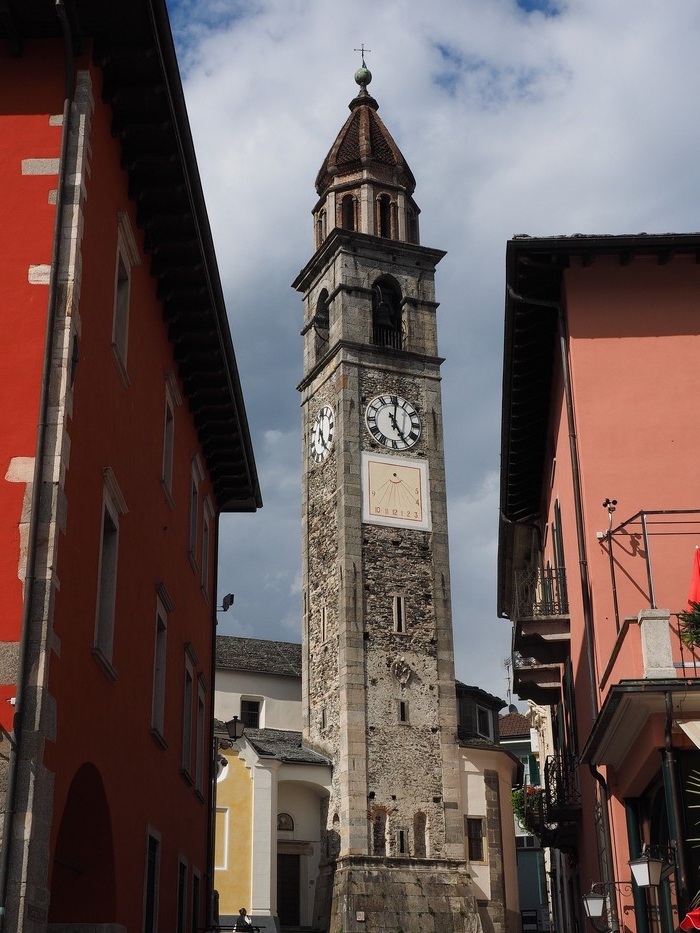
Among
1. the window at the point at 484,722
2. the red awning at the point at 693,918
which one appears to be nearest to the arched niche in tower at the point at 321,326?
the window at the point at 484,722

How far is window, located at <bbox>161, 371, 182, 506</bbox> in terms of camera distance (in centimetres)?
1478

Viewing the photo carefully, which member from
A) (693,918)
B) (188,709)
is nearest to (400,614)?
(188,709)

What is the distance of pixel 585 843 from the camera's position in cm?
1644

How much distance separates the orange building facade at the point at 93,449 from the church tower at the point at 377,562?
2453 cm

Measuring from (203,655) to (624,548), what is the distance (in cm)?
758

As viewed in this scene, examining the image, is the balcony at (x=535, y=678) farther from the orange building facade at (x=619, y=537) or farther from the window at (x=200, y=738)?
the window at (x=200, y=738)

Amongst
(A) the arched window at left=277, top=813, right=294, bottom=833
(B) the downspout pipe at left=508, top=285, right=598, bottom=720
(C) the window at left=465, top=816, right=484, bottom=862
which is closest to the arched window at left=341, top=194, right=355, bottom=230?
(A) the arched window at left=277, top=813, right=294, bottom=833

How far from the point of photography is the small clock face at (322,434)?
4491cm

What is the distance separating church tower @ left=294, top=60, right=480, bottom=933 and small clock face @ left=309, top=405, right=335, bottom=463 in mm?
106

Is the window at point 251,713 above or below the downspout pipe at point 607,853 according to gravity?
above

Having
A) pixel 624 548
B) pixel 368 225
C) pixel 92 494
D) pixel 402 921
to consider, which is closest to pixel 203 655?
pixel 624 548

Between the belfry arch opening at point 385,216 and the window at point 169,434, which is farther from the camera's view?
the belfry arch opening at point 385,216

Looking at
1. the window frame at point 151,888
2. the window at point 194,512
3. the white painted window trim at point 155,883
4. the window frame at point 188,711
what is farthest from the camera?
the window at point 194,512

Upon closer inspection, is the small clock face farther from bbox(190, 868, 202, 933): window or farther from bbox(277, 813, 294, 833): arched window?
bbox(190, 868, 202, 933): window
